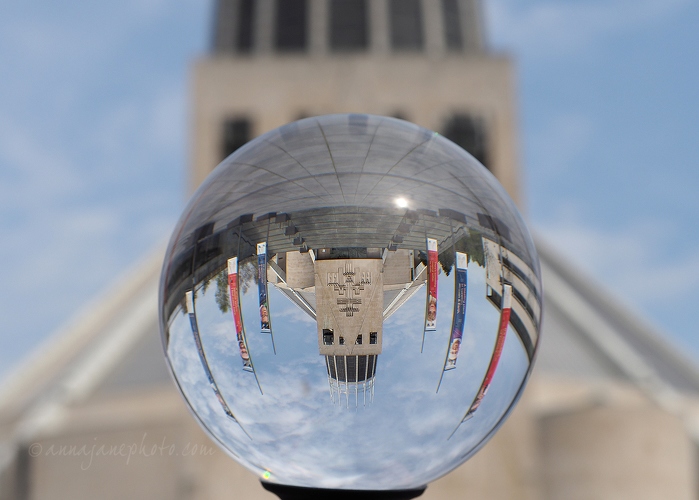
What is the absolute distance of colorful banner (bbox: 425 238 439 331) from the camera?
4.84ft

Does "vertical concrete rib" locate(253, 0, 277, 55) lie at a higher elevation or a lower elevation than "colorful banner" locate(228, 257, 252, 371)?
higher

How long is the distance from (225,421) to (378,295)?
0.38m

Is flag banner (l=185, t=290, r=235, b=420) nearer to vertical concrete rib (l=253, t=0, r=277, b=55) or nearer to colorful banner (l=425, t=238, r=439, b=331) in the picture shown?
colorful banner (l=425, t=238, r=439, b=331)

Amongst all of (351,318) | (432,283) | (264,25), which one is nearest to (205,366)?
(351,318)

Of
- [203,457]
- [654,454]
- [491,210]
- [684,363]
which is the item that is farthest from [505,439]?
[684,363]

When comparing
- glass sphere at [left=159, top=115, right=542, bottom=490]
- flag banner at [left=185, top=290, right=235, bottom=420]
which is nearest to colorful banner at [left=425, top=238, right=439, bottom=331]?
glass sphere at [left=159, top=115, right=542, bottom=490]

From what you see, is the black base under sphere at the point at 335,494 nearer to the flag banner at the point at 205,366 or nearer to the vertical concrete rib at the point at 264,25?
the flag banner at the point at 205,366

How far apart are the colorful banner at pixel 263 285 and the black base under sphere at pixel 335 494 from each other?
332 mm

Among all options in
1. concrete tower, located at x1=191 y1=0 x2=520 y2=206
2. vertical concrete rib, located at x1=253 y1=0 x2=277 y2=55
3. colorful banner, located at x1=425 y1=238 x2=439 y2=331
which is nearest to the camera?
colorful banner, located at x1=425 y1=238 x2=439 y2=331

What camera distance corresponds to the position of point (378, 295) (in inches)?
58.9

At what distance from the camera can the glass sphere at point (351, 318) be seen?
148 centimetres

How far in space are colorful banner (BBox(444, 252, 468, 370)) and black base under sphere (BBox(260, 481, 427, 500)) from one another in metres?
0.28

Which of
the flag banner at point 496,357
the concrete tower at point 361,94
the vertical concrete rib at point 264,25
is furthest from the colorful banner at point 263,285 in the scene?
the vertical concrete rib at point 264,25

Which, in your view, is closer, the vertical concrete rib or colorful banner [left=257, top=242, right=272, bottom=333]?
colorful banner [left=257, top=242, right=272, bottom=333]
